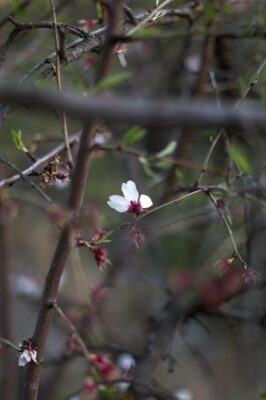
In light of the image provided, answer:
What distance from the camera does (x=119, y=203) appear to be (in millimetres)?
1410

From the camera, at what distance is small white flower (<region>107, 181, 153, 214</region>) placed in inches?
55.5

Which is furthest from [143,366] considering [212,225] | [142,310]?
[142,310]

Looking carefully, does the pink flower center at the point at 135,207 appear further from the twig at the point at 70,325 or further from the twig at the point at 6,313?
the twig at the point at 6,313

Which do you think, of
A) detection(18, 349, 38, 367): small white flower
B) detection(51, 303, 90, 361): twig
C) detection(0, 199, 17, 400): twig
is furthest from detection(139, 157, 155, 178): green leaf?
detection(0, 199, 17, 400): twig

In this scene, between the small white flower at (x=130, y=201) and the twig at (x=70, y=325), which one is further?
the small white flower at (x=130, y=201)

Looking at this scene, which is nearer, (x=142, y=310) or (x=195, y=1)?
(x=195, y=1)

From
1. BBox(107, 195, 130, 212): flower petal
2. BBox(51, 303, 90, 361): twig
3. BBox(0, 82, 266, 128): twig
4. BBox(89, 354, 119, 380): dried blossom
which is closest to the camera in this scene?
BBox(0, 82, 266, 128): twig

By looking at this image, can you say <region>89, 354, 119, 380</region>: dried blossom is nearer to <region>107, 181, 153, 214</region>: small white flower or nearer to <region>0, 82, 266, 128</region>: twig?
<region>107, 181, 153, 214</region>: small white flower

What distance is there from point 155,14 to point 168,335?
1.11 metres

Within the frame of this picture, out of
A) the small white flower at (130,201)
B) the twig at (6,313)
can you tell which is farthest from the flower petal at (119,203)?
the twig at (6,313)

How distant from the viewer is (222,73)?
2656 mm

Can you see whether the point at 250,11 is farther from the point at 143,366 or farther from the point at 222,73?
the point at 143,366

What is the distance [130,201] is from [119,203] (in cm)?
3

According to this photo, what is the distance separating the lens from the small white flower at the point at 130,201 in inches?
55.5
